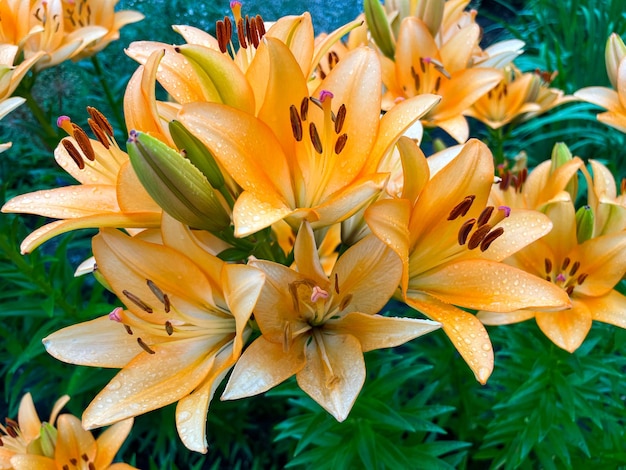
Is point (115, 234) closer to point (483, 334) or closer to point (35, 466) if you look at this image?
point (483, 334)

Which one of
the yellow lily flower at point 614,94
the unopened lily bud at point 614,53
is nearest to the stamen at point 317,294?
the yellow lily flower at point 614,94

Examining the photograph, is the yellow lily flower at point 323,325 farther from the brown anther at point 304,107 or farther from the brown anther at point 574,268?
the brown anther at point 574,268

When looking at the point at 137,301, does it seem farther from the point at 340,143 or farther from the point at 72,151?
the point at 340,143

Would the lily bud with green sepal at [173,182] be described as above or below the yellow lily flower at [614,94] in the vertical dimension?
above

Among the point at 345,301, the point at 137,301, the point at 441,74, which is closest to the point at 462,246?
the point at 345,301

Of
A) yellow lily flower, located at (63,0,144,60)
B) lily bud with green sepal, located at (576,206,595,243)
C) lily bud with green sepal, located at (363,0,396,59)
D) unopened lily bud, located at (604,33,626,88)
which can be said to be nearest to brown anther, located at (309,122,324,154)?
lily bud with green sepal, located at (576,206,595,243)

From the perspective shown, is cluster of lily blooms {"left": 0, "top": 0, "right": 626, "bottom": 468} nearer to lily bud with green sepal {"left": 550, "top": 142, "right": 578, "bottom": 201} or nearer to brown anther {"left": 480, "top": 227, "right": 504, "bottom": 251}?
brown anther {"left": 480, "top": 227, "right": 504, "bottom": 251}
